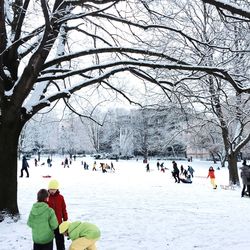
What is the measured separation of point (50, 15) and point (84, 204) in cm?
696

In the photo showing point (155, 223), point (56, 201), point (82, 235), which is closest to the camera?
point (82, 235)

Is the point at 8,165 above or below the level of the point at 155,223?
above

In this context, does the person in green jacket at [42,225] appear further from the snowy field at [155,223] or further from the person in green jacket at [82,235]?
the snowy field at [155,223]

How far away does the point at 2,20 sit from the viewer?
9.79 m

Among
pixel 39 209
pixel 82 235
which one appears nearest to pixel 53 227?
pixel 39 209

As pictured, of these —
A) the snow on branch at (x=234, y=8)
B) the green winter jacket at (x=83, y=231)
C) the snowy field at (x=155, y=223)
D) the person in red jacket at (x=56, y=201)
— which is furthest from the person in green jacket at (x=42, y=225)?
the snow on branch at (x=234, y=8)

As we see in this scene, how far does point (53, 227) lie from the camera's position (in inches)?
228

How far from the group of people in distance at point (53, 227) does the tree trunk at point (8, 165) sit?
2947 mm

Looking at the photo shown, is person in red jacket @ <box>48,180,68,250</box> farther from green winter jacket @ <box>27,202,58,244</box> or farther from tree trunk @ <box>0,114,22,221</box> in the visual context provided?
tree trunk @ <box>0,114,22,221</box>

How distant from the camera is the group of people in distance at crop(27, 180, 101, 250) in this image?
189 inches

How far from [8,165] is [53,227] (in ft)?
14.0

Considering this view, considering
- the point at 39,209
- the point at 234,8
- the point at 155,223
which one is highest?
the point at 234,8

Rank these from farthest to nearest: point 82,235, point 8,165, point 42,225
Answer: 1. point 8,165
2. point 42,225
3. point 82,235

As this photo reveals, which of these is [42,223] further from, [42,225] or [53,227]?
[53,227]
